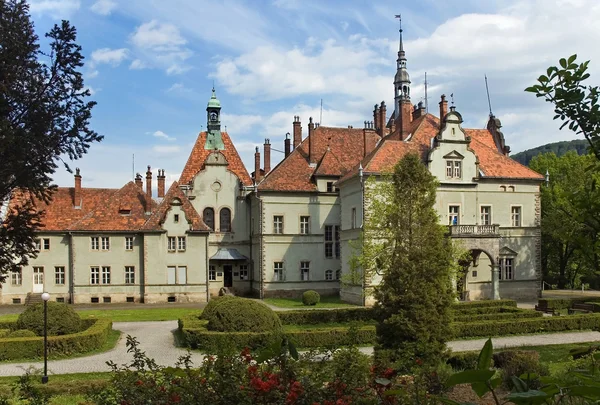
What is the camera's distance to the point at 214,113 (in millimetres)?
52344

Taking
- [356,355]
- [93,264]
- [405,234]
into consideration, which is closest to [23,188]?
[356,355]

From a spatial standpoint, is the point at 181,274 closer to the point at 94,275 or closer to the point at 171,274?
the point at 171,274

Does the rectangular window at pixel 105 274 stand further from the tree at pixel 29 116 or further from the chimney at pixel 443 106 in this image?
the tree at pixel 29 116

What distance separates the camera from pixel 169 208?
41.8 meters

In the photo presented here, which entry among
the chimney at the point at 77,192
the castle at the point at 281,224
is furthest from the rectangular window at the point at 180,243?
the chimney at the point at 77,192

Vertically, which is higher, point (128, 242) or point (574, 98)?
point (574, 98)

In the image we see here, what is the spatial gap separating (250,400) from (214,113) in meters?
47.1

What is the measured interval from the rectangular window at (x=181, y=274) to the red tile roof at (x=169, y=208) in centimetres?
295

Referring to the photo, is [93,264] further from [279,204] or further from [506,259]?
[506,259]

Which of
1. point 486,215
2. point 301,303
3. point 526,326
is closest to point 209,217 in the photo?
point 301,303

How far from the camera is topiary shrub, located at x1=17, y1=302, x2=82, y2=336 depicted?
944 inches

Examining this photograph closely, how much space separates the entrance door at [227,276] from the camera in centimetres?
4644

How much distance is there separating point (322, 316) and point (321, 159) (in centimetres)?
1936

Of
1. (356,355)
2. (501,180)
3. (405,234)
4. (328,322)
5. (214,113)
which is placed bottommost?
(328,322)
